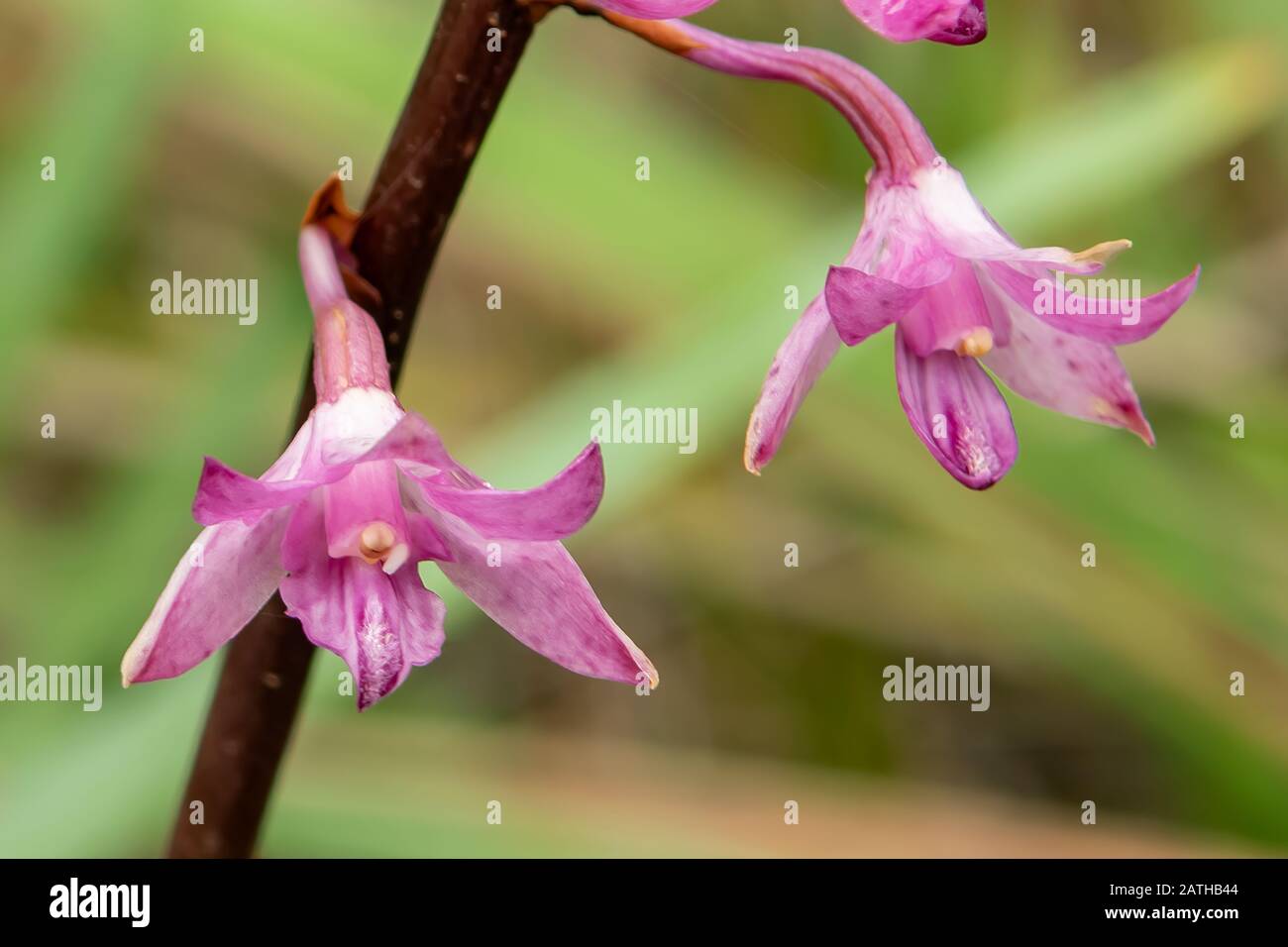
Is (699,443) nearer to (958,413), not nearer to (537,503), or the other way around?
(958,413)

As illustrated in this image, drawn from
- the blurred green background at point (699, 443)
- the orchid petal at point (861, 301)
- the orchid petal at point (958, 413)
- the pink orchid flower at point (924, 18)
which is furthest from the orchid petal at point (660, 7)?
the blurred green background at point (699, 443)

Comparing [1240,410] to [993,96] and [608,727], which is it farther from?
[608,727]

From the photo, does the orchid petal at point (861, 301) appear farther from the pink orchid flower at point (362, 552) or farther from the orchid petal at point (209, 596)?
the orchid petal at point (209, 596)

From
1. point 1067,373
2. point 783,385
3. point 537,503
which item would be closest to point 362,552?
point 537,503
